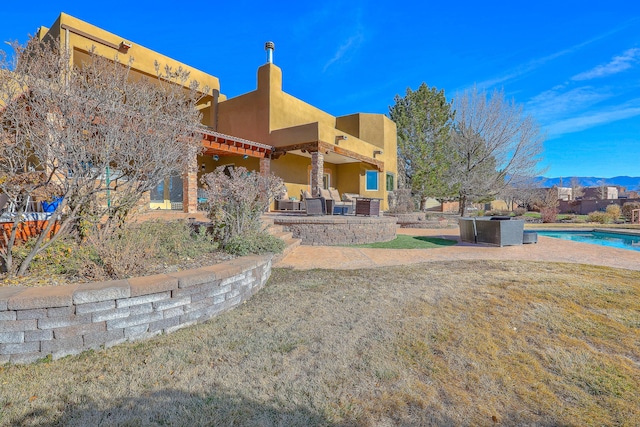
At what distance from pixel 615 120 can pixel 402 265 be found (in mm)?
35823

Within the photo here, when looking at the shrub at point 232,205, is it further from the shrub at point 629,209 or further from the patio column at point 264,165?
the shrub at point 629,209

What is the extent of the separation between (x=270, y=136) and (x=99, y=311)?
37.7 ft

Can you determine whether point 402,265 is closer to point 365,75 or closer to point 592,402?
point 592,402

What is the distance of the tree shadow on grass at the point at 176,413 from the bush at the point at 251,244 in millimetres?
2580

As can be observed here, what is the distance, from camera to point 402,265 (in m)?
5.81

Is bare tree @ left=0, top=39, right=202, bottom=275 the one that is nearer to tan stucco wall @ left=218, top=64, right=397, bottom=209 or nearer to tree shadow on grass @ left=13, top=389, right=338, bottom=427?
tree shadow on grass @ left=13, top=389, right=338, bottom=427

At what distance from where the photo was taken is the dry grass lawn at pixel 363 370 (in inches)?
69.9

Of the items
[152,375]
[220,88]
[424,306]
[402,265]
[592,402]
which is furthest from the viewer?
[220,88]

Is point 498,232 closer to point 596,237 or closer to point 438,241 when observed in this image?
point 438,241

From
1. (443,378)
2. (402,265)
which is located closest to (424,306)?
(443,378)

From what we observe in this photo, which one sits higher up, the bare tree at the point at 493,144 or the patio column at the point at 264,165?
the bare tree at the point at 493,144

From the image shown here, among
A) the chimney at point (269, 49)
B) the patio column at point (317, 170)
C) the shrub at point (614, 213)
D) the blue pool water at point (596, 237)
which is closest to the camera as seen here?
the blue pool water at point (596, 237)

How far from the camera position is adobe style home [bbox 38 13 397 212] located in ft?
33.5

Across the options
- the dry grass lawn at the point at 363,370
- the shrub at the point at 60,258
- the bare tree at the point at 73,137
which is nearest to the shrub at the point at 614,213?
the dry grass lawn at the point at 363,370
